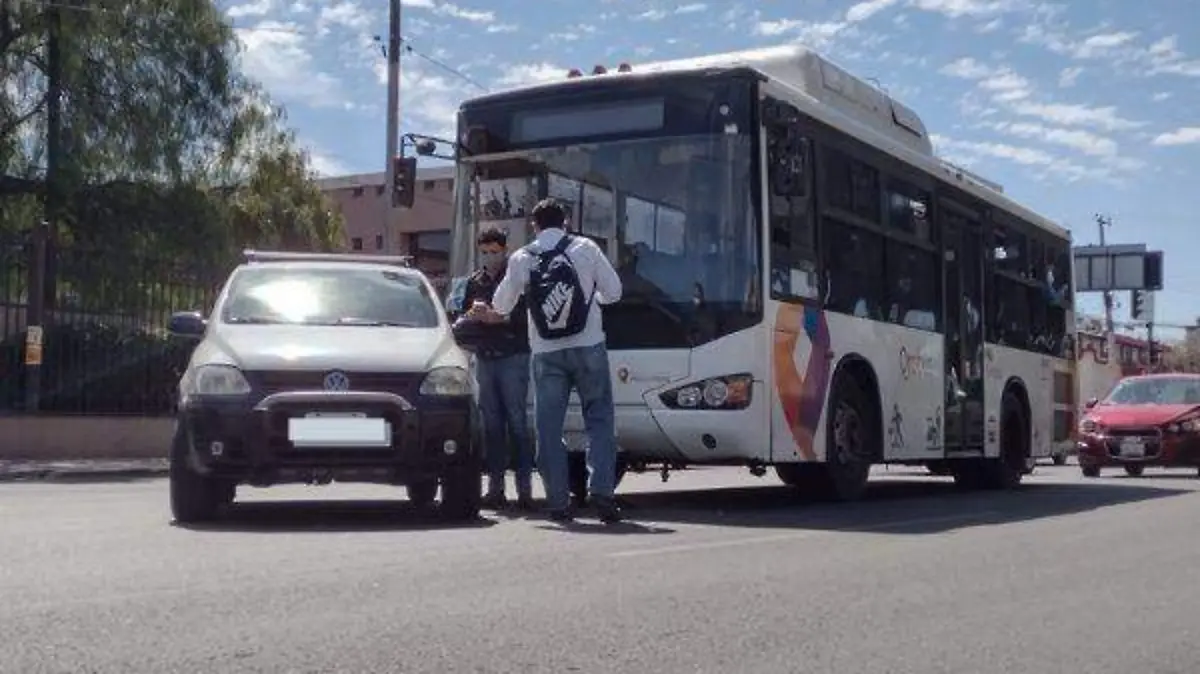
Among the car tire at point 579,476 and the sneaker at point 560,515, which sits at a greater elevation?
the car tire at point 579,476

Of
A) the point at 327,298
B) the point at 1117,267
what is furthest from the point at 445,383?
the point at 1117,267

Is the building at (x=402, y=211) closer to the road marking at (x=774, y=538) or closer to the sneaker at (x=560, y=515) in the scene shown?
the road marking at (x=774, y=538)

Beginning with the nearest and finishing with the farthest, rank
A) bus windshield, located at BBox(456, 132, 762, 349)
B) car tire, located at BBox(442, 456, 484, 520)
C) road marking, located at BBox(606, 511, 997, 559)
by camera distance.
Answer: road marking, located at BBox(606, 511, 997, 559) → car tire, located at BBox(442, 456, 484, 520) → bus windshield, located at BBox(456, 132, 762, 349)

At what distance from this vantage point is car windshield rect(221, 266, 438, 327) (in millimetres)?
8477

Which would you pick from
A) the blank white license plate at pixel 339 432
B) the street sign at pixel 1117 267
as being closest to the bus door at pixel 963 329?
the blank white license plate at pixel 339 432

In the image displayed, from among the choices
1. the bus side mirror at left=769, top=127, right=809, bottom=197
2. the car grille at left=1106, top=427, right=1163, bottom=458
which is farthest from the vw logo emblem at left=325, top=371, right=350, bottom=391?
the car grille at left=1106, top=427, right=1163, bottom=458

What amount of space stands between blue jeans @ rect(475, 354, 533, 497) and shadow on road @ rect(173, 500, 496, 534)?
52 centimetres

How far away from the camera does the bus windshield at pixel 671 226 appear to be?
30.8 ft

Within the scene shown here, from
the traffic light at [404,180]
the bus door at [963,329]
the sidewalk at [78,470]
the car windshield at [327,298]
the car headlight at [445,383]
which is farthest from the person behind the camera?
the traffic light at [404,180]

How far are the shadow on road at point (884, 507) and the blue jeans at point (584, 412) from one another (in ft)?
2.30

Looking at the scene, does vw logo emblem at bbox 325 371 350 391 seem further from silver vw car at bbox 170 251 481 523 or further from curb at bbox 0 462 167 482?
curb at bbox 0 462 167 482

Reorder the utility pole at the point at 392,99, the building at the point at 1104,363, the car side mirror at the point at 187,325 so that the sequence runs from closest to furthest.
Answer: the car side mirror at the point at 187,325, the utility pole at the point at 392,99, the building at the point at 1104,363

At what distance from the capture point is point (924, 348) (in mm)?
12242

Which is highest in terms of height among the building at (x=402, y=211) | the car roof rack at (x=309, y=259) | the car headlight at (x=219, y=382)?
the building at (x=402, y=211)
